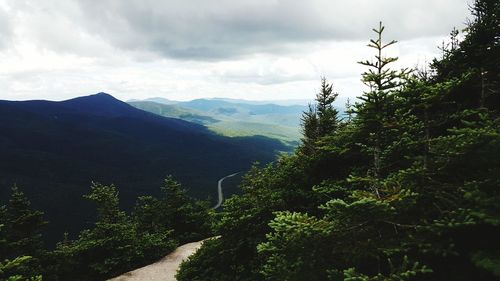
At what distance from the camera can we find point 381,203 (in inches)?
296

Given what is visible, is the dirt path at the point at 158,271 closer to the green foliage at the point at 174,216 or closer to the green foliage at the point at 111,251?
the green foliage at the point at 111,251

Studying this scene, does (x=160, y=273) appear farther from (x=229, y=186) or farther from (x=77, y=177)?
(x=77, y=177)

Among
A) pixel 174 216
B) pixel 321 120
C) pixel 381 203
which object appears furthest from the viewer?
pixel 174 216

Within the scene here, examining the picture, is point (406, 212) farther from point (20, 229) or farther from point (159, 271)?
point (20, 229)

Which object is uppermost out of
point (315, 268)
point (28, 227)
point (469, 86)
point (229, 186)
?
point (469, 86)

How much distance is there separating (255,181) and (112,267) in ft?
50.4

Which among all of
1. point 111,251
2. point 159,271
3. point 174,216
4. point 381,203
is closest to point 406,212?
point 381,203

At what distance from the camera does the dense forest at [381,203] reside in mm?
7691

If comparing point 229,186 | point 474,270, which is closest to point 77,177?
point 229,186

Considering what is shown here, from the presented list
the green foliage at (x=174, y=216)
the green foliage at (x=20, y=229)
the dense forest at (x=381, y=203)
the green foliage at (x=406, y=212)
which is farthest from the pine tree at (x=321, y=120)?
the green foliage at (x=20, y=229)

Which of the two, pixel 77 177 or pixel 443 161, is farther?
pixel 77 177

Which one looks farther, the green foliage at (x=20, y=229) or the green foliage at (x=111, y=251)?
the green foliage at (x=20, y=229)

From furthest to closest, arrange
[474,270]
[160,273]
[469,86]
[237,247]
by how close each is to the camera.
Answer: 1. [160,273]
2. [237,247]
3. [469,86]
4. [474,270]

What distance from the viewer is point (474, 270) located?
754 cm
